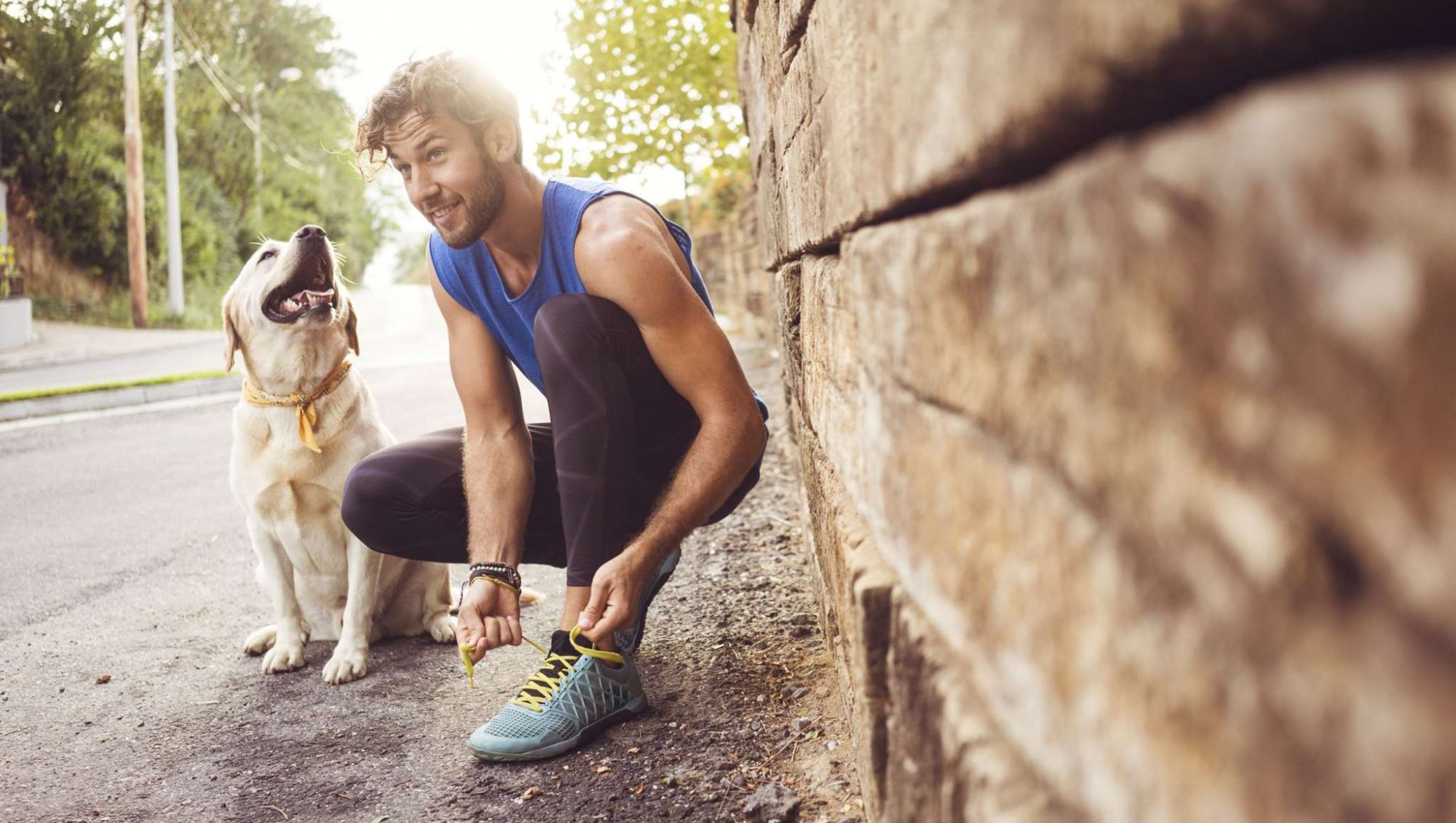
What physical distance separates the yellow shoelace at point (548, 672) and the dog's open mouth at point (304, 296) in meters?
1.49

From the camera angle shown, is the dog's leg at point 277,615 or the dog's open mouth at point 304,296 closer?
the dog's leg at point 277,615

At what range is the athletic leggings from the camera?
2.29 m

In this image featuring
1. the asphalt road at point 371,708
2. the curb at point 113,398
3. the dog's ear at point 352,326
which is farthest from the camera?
the curb at point 113,398

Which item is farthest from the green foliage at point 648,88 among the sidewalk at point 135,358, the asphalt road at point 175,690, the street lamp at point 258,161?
the street lamp at point 258,161

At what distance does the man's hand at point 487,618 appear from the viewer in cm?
225

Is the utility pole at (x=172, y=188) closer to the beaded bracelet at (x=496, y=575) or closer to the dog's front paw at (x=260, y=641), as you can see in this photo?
the dog's front paw at (x=260, y=641)

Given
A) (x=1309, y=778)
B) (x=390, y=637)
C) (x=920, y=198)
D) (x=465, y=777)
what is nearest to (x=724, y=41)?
(x=390, y=637)

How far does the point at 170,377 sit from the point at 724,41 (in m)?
6.09

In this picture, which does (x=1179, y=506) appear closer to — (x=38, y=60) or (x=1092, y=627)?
(x=1092, y=627)

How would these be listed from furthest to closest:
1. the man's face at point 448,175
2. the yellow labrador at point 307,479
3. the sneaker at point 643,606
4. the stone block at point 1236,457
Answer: the yellow labrador at point 307,479, the man's face at point 448,175, the sneaker at point 643,606, the stone block at point 1236,457

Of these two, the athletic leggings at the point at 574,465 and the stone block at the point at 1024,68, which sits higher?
the stone block at the point at 1024,68

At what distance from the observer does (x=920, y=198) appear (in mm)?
939

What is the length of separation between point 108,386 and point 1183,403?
10.8 meters

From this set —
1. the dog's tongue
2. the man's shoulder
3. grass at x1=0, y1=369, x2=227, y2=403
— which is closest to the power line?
grass at x1=0, y1=369, x2=227, y2=403
